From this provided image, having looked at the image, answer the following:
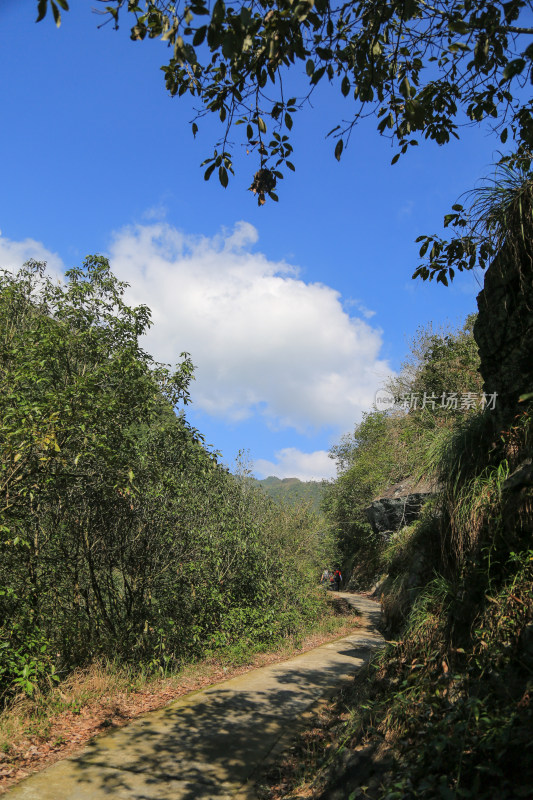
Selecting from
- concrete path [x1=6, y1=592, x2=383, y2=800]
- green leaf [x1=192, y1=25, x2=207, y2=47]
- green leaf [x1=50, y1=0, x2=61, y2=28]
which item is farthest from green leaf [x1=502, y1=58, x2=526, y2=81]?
concrete path [x1=6, y1=592, x2=383, y2=800]

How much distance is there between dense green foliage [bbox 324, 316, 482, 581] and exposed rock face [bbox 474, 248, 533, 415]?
6188 millimetres

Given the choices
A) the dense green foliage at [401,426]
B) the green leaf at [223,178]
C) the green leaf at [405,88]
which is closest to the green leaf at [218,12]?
the green leaf at [223,178]

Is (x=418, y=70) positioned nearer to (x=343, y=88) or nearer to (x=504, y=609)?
(x=343, y=88)

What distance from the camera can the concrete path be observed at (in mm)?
4391

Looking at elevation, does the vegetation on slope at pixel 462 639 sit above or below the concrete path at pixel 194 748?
above

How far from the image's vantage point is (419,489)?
1224 centimetres

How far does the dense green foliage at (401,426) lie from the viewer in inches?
611

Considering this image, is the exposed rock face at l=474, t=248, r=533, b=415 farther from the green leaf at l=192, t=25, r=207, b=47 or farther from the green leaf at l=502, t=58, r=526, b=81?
the green leaf at l=192, t=25, r=207, b=47

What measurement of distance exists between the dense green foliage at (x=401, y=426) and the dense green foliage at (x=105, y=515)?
4969 mm

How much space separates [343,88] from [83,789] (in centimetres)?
600

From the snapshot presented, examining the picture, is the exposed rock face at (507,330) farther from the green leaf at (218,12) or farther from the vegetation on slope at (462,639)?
the green leaf at (218,12)

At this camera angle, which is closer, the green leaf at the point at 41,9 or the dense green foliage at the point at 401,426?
the green leaf at the point at 41,9

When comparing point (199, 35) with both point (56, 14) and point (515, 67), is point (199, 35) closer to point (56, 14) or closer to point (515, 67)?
point (56, 14)

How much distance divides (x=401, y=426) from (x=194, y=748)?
668 inches
